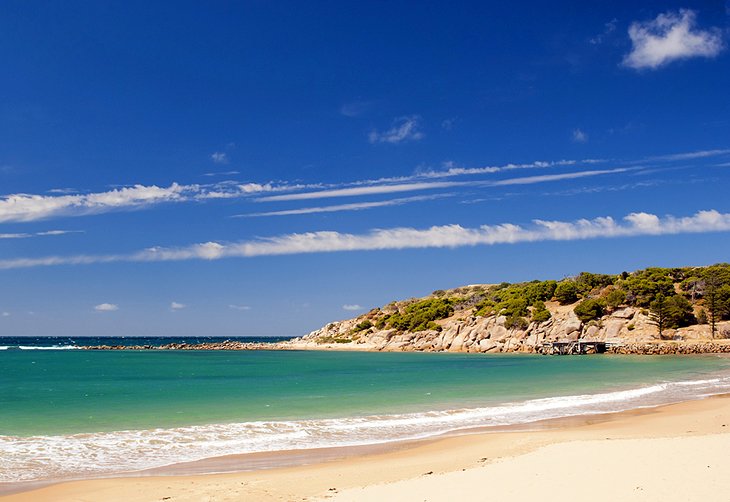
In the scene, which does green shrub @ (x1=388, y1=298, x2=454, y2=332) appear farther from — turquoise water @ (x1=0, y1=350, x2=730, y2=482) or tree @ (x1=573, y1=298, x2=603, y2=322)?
turquoise water @ (x1=0, y1=350, x2=730, y2=482)

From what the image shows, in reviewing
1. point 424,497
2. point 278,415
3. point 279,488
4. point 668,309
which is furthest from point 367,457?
point 668,309

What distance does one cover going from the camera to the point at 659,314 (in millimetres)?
86375

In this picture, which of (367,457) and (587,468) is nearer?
(587,468)

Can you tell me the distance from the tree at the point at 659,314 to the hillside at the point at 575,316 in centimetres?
15

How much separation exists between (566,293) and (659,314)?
19.0 m

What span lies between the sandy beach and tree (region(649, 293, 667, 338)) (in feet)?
257

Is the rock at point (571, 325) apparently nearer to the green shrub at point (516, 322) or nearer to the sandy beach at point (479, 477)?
the green shrub at point (516, 322)

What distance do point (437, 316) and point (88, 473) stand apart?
110m

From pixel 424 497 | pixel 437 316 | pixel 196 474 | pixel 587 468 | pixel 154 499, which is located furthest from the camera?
pixel 437 316

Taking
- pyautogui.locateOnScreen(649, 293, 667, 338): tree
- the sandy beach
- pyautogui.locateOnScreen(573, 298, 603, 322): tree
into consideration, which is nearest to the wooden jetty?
pyautogui.locateOnScreen(649, 293, 667, 338): tree

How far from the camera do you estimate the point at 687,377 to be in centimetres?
3966

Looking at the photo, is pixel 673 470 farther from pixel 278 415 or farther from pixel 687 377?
pixel 687 377

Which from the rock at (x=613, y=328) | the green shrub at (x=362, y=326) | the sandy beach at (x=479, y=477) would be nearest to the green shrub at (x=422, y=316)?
the green shrub at (x=362, y=326)

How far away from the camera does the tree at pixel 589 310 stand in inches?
3701
